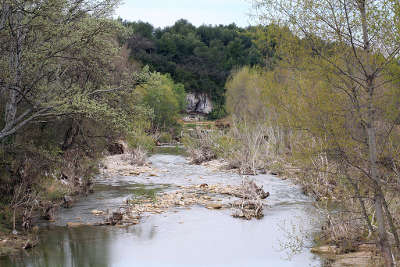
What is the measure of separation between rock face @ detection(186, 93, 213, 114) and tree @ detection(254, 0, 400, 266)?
259ft

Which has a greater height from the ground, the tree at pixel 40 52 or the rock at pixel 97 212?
the tree at pixel 40 52

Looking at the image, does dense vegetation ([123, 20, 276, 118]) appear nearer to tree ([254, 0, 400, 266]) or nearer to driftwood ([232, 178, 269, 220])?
driftwood ([232, 178, 269, 220])

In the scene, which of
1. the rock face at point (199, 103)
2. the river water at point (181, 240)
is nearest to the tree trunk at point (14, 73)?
the river water at point (181, 240)

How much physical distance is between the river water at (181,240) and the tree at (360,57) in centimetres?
259

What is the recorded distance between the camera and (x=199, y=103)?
8775cm

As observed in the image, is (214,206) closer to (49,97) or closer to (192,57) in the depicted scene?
(49,97)

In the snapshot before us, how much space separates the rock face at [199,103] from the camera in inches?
3428

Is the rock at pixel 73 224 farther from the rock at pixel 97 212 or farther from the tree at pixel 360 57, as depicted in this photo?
the tree at pixel 360 57

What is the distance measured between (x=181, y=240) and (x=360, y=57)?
671 centimetres

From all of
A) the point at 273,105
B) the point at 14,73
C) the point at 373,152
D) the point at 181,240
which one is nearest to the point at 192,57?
the point at 14,73

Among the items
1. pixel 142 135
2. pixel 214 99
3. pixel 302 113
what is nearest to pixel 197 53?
pixel 214 99

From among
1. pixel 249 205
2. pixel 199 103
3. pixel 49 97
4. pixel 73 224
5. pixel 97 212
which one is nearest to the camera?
pixel 49 97

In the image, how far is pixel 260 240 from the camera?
38.9 ft

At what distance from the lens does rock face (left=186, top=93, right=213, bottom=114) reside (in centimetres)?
8706
